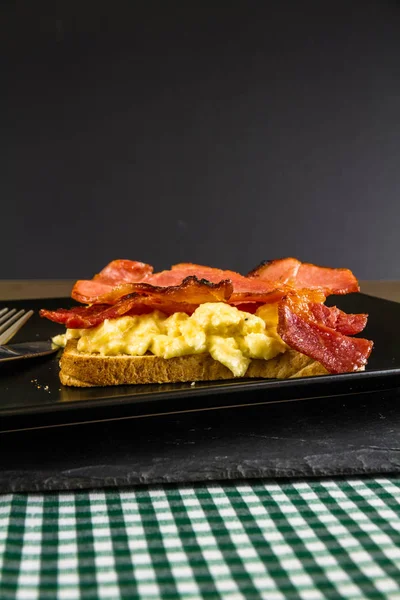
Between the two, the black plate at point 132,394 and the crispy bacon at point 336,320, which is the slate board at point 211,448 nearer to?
the black plate at point 132,394

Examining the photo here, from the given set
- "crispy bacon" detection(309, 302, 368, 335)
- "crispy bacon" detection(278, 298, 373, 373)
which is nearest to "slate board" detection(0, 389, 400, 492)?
"crispy bacon" detection(278, 298, 373, 373)

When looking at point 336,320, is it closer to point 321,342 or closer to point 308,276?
point 321,342

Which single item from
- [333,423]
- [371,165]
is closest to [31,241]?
[371,165]

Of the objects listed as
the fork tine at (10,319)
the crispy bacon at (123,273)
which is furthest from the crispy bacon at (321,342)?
the fork tine at (10,319)

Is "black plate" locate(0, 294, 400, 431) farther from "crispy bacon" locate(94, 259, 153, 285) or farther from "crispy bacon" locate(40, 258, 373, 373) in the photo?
"crispy bacon" locate(94, 259, 153, 285)

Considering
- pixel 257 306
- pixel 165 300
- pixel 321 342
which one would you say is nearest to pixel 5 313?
pixel 165 300

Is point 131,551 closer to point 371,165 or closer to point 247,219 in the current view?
point 247,219
